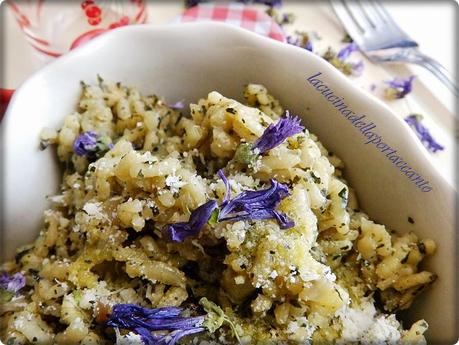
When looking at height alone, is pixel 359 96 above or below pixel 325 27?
above

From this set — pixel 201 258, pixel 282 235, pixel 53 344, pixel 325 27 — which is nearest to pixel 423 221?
pixel 282 235

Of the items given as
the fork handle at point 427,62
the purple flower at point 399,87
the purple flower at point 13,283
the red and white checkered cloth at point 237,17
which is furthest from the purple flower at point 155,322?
the fork handle at point 427,62

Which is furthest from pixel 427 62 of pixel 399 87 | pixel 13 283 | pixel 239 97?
pixel 13 283

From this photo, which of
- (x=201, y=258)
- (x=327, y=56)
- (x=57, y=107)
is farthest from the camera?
(x=327, y=56)

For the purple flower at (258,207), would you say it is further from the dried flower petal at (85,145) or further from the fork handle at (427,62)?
the fork handle at (427,62)

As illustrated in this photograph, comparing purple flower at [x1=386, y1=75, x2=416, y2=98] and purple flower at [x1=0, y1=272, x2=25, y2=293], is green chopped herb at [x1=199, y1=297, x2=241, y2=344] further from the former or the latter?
purple flower at [x1=386, y1=75, x2=416, y2=98]

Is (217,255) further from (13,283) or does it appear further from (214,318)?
(13,283)

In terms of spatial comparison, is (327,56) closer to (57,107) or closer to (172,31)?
(172,31)
